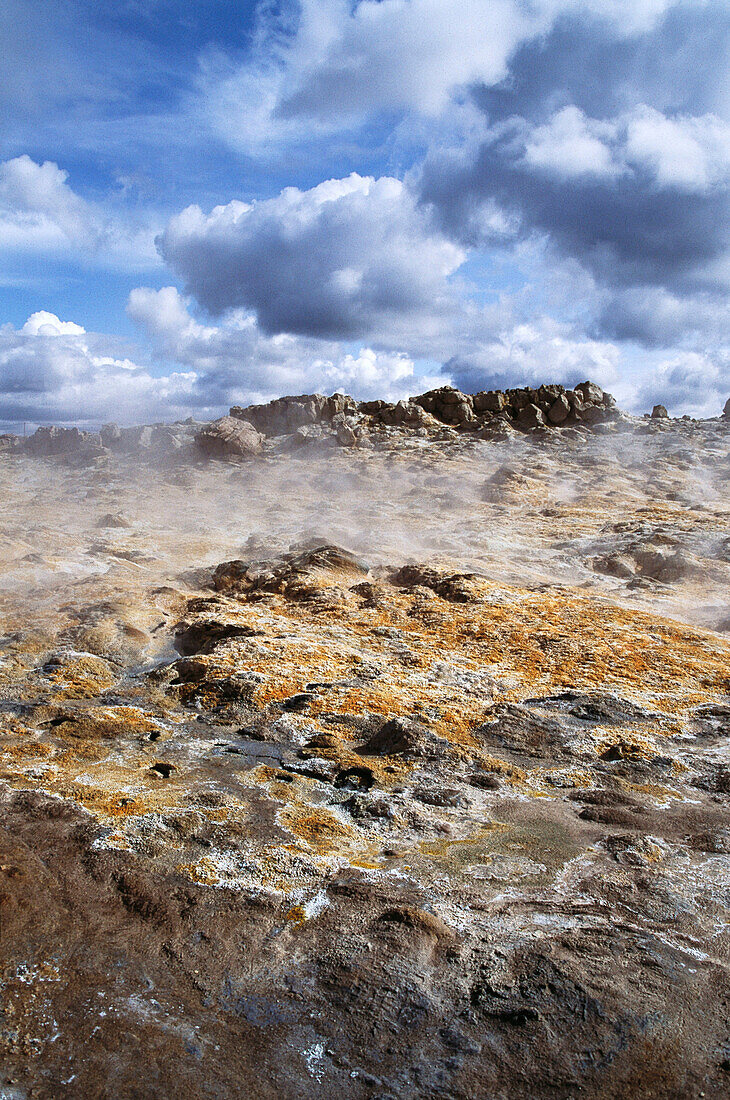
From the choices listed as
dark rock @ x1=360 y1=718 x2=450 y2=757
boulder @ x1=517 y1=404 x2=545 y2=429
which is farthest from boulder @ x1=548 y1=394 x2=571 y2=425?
dark rock @ x1=360 y1=718 x2=450 y2=757

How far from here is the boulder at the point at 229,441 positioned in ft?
73.7

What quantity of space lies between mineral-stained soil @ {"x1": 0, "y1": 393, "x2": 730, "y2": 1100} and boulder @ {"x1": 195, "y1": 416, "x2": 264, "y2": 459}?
1367cm

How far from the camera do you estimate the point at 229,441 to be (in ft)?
74.0

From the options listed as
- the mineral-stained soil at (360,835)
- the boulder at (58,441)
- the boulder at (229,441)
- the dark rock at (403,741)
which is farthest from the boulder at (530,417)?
the dark rock at (403,741)

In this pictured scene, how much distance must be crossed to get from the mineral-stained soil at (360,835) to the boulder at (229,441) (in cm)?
1367

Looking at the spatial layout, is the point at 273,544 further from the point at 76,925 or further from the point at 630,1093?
the point at 630,1093

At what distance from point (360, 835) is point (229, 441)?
67.3 feet

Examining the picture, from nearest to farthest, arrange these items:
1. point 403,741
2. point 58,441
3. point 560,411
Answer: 1. point 403,741
2. point 560,411
3. point 58,441

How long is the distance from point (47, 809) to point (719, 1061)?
105 inches

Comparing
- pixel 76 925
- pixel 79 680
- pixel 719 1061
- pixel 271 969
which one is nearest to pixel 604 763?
pixel 719 1061

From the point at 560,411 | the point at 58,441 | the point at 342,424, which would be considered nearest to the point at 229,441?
→ the point at 342,424

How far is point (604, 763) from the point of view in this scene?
4160 millimetres

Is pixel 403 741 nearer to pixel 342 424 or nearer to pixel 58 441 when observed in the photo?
pixel 342 424

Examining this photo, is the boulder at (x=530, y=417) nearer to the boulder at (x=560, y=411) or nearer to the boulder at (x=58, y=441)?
the boulder at (x=560, y=411)
